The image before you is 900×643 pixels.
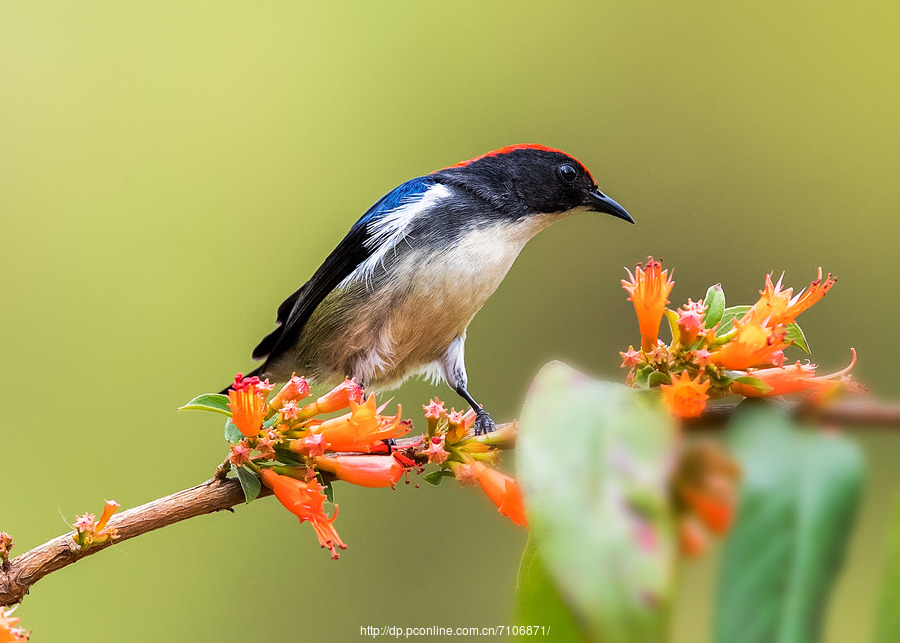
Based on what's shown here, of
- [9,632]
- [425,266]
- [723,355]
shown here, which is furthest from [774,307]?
[425,266]

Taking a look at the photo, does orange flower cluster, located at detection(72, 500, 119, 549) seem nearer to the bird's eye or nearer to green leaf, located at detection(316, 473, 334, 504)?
green leaf, located at detection(316, 473, 334, 504)

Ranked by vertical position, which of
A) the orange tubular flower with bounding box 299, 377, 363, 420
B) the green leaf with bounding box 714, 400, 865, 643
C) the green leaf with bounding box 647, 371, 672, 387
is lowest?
the orange tubular flower with bounding box 299, 377, 363, 420

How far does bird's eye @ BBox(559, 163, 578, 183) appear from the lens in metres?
2.90

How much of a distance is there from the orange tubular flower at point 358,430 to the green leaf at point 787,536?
88cm

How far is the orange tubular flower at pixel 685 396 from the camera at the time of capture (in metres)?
1.08

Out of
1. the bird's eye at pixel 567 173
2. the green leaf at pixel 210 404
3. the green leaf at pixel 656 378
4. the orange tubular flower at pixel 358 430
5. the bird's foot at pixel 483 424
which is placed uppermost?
the bird's eye at pixel 567 173

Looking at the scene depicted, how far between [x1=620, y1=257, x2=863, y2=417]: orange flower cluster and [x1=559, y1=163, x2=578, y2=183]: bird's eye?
1.57 metres

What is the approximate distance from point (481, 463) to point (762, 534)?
2.73 feet

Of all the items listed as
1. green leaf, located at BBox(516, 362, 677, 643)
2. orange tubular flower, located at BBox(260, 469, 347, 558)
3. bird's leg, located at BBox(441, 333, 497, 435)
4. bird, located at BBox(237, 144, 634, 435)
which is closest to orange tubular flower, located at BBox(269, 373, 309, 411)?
orange tubular flower, located at BBox(260, 469, 347, 558)

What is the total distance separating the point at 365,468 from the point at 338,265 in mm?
1686

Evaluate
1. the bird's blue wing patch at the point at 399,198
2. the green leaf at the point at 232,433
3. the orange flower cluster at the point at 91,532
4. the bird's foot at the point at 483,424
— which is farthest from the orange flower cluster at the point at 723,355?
the bird's blue wing patch at the point at 399,198

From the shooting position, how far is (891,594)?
569 mm

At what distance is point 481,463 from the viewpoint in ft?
4.50

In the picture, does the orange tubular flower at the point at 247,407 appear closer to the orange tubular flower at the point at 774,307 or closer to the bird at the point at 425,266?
the orange tubular flower at the point at 774,307
